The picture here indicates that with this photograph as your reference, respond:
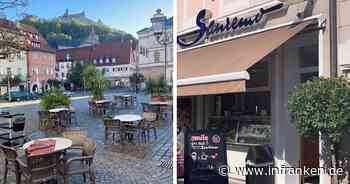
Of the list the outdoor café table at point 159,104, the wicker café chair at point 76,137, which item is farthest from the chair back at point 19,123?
the outdoor café table at point 159,104

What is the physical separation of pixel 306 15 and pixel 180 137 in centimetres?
286

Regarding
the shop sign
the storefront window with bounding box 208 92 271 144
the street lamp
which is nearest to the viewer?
the street lamp

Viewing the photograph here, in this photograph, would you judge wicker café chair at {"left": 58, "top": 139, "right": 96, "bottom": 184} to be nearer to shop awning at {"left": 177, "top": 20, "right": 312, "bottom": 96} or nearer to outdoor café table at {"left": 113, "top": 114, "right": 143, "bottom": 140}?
outdoor café table at {"left": 113, "top": 114, "right": 143, "bottom": 140}

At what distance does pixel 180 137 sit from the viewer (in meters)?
6.08

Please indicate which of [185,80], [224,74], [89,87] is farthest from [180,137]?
[89,87]

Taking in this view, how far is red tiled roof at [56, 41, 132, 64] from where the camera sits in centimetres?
409

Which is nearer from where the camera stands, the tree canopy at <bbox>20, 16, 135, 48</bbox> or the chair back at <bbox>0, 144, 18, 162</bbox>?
the tree canopy at <bbox>20, 16, 135, 48</bbox>

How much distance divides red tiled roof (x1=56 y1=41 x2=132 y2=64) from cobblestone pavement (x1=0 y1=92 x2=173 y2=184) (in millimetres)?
504

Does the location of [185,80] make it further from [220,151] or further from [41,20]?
[41,20]

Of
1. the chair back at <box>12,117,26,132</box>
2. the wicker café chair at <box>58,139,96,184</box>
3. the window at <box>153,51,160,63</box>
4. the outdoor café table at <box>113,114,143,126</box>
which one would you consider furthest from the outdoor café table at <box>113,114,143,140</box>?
the chair back at <box>12,117,26,132</box>

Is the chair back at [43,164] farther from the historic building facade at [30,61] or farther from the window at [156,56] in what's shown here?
the window at [156,56]

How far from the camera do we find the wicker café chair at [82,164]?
422 centimetres

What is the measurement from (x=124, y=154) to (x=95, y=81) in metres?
0.95

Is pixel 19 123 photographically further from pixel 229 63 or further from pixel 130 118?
pixel 229 63
